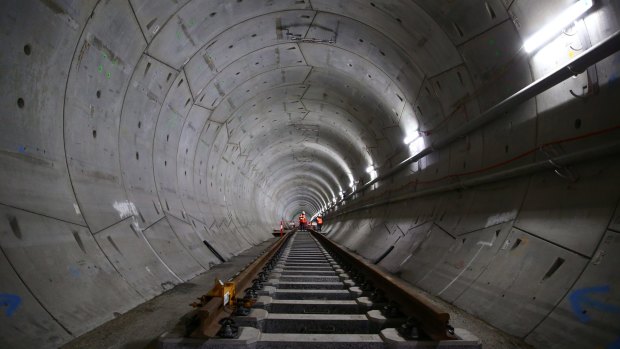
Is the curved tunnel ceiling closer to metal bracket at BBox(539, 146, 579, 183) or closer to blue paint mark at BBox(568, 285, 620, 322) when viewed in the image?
metal bracket at BBox(539, 146, 579, 183)

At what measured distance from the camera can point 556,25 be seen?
3.84m

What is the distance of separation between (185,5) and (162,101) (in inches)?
70.8

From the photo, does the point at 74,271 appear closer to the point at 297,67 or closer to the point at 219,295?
the point at 219,295

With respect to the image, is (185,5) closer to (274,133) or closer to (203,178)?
(203,178)

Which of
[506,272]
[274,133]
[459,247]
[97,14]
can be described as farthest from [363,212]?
[97,14]

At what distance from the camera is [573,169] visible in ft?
12.0

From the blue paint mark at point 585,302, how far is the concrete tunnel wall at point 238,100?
0.02m

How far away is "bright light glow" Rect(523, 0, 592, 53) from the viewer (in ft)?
11.5

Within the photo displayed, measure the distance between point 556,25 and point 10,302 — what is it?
19.3 ft

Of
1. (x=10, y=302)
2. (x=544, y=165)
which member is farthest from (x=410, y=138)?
(x=10, y=302)

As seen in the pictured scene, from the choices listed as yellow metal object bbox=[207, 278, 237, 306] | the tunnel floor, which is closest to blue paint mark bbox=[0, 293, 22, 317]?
the tunnel floor

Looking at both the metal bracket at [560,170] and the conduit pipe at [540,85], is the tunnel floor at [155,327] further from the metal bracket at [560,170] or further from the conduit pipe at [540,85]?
the conduit pipe at [540,85]

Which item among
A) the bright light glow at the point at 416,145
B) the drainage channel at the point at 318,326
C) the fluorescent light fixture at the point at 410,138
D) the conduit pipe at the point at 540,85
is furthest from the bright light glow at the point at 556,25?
the fluorescent light fixture at the point at 410,138

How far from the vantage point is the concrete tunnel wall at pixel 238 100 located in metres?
3.10
